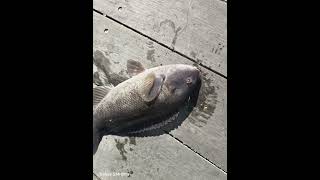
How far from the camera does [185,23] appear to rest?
8.68 feet

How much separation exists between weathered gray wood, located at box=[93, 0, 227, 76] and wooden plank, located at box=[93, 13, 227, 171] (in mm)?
68

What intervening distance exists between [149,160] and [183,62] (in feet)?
2.51

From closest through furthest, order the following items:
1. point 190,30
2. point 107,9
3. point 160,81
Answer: point 160,81 < point 190,30 < point 107,9

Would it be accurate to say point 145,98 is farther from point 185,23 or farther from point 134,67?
point 185,23

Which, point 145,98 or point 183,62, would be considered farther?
point 183,62

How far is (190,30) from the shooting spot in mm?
2633

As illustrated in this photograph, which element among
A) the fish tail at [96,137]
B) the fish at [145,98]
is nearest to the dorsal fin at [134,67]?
the fish at [145,98]

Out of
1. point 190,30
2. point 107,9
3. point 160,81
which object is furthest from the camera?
point 107,9

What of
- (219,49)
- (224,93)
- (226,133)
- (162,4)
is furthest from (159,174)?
(162,4)

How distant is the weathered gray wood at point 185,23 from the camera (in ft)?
8.39

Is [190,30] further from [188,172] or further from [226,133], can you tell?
[188,172]

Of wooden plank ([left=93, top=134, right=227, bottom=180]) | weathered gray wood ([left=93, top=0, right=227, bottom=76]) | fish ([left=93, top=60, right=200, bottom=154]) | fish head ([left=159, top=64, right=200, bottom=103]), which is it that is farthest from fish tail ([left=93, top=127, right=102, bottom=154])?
weathered gray wood ([left=93, top=0, right=227, bottom=76])

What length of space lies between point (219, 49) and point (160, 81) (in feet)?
1.52

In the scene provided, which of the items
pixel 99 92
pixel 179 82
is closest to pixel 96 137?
pixel 99 92
